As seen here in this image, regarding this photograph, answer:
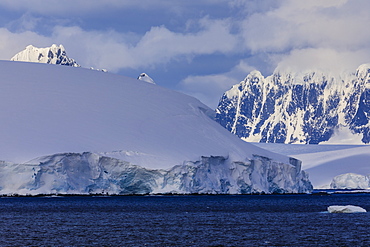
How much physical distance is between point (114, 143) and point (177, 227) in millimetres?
35500

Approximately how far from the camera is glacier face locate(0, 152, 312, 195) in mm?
65625

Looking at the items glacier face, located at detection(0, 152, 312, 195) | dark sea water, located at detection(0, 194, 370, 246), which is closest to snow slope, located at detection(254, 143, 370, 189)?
glacier face, located at detection(0, 152, 312, 195)

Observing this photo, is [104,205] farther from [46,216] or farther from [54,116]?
[54,116]

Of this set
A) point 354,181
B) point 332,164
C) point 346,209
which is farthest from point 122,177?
point 332,164

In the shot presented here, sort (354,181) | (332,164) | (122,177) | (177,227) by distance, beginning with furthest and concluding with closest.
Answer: (332,164) < (354,181) < (122,177) < (177,227)

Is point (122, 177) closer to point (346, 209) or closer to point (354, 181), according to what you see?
point (346, 209)

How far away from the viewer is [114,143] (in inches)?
2938

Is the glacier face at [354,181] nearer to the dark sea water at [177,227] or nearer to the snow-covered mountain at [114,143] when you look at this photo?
the snow-covered mountain at [114,143]

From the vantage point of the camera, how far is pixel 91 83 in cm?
9419

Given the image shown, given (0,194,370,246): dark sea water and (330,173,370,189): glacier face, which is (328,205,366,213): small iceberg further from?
(330,173,370,189): glacier face

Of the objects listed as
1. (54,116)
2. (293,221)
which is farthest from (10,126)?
(293,221)

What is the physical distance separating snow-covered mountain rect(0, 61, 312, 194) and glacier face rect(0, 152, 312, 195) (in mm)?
97

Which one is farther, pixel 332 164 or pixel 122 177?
pixel 332 164

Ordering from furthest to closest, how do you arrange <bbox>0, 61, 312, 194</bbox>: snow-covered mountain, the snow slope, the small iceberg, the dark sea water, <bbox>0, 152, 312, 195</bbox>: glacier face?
1. the snow slope
2. <bbox>0, 61, 312, 194</bbox>: snow-covered mountain
3. <bbox>0, 152, 312, 195</bbox>: glacier face
4. the small iceberg
5. the dark sea water
